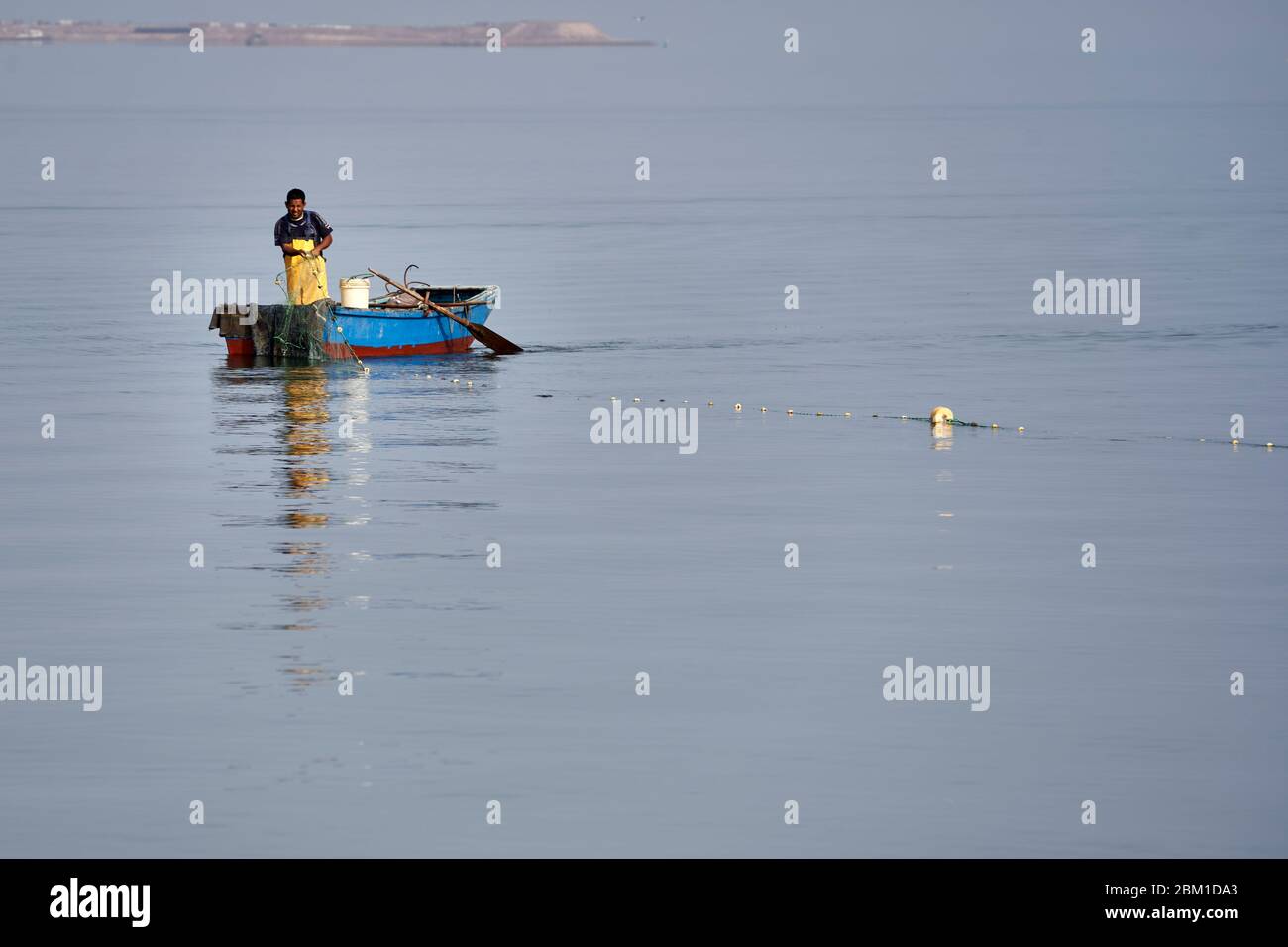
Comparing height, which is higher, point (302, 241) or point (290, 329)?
point (302, 241)

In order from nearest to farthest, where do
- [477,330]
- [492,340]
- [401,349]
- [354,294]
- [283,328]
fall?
[283,328]
[354,294]
[401,349]
[477,330]
[492,340]

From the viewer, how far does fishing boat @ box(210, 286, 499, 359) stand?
Answer: 40500 millimetres

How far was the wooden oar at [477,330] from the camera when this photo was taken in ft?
136

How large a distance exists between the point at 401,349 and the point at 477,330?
58.8 inches

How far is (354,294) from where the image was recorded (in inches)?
1610

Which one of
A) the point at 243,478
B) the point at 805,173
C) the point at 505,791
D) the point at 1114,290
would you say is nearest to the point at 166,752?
the point at 505,791

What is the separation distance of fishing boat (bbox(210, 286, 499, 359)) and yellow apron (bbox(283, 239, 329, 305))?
7.5 inches

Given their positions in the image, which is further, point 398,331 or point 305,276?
point 398,331

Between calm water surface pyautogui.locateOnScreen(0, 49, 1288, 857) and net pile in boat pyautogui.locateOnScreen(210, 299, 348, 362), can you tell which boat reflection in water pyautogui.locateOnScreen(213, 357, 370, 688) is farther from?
net pile in boat pyautogui.locateOnScreen(210, 299, 348, 362)

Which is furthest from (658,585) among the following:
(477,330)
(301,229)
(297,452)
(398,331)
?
(477,330)

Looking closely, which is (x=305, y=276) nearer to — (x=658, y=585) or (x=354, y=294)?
(x=354, y=294)

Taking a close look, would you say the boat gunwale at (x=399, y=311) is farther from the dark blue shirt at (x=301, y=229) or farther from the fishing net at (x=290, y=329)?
the dark blue shirt at (x=301, y=229)

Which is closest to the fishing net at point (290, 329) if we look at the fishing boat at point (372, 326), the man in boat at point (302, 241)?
the fishing boat at point (372, 326)

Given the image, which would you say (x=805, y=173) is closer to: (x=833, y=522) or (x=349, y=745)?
(x=833, y=522)
